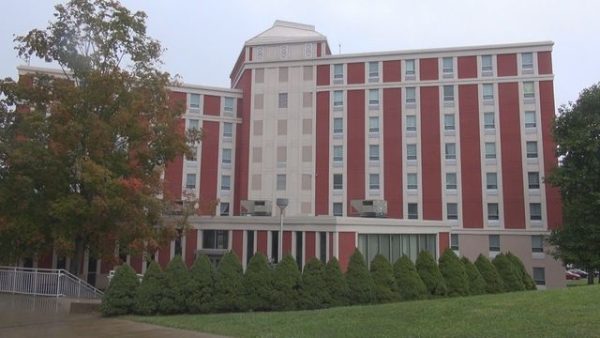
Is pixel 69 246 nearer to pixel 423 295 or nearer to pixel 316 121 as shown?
pixel 423 295

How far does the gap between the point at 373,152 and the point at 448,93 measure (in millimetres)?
8512

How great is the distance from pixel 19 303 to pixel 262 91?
36908mm

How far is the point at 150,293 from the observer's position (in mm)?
17359

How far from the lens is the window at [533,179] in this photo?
47.1 m

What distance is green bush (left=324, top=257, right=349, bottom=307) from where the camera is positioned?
18781 millimetres

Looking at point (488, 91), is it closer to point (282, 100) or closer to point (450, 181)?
point (450, 181)

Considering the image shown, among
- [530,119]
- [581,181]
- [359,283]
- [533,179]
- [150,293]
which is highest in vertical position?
[530,119]

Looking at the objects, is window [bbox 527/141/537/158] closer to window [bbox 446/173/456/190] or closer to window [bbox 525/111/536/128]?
window [bbox 525/111/536/128]

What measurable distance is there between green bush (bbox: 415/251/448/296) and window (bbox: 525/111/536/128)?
3122cm

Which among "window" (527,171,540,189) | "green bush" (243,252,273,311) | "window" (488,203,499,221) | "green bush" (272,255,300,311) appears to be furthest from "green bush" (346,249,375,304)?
"window" (527,171,540,189)

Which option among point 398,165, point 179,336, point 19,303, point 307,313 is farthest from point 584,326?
point 398,165

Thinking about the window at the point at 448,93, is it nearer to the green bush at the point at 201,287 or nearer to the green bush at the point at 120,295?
the green bush at the point at 201,287

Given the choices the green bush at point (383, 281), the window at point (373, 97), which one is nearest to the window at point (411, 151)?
the window at point (373, 97)

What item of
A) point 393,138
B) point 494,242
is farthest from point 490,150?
point 393,138
